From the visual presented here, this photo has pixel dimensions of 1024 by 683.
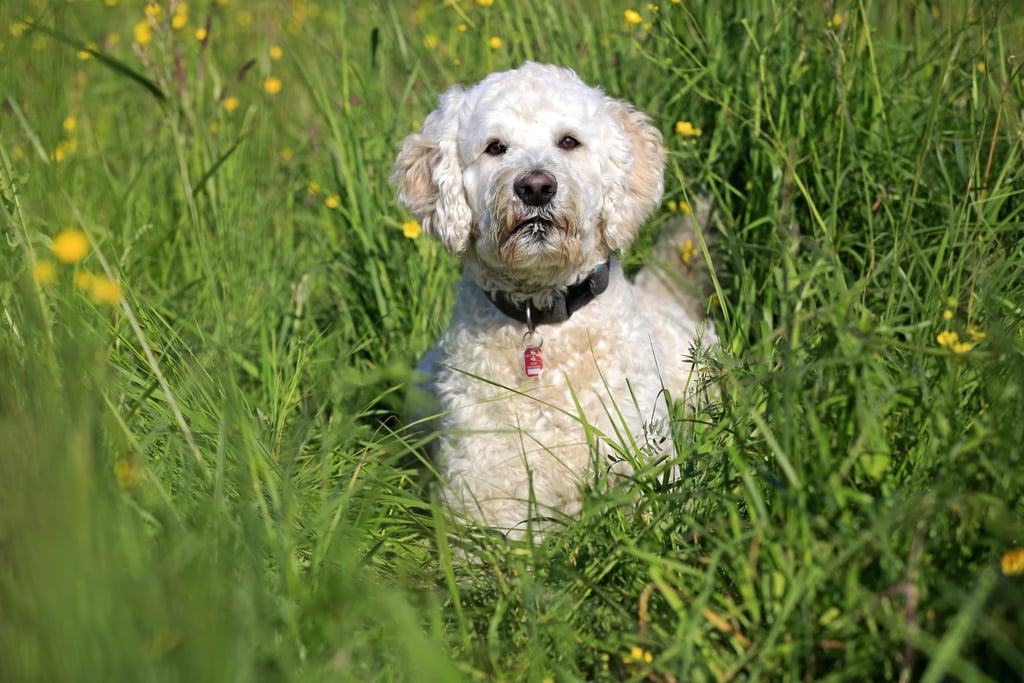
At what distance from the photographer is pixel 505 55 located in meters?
4.82

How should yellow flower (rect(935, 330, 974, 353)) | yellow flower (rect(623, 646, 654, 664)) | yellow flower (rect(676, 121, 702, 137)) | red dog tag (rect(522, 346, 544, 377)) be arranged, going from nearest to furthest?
yellow flower (rect(623, 646, 654, 664))
yellow flower (rect(935, 330, 974, 353))
red dog tag (rect(522, 346, 544, 377))
yellow flower (rect(676, 121, 702, 137))

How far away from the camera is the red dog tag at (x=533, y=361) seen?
3.41 metres

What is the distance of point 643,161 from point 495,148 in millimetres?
570

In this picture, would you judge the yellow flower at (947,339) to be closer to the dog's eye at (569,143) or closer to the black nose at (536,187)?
the black nose at (536,187)

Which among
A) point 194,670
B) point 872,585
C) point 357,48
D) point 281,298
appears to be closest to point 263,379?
point 281,298

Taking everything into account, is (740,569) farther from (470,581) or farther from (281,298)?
(281,298)

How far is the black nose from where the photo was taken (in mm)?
3189

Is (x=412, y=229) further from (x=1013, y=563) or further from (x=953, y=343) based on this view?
(x=1013, y=563)

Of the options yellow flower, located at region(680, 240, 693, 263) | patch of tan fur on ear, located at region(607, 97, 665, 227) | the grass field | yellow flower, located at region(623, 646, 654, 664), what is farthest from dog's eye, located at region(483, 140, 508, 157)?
yellow flower, located at region(623, 646, 654, 664)

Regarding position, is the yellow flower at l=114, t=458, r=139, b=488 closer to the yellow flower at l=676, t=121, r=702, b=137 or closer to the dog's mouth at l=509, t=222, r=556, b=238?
the dog's mouth at l=509, t=222, r=556, b=238

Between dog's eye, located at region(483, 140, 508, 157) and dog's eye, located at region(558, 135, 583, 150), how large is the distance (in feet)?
0.65

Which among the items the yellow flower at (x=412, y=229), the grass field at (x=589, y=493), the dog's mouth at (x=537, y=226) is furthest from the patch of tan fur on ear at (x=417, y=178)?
the grass field at (x=589, y=493)

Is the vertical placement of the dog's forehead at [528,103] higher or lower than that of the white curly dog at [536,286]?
higher

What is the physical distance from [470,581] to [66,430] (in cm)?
120
